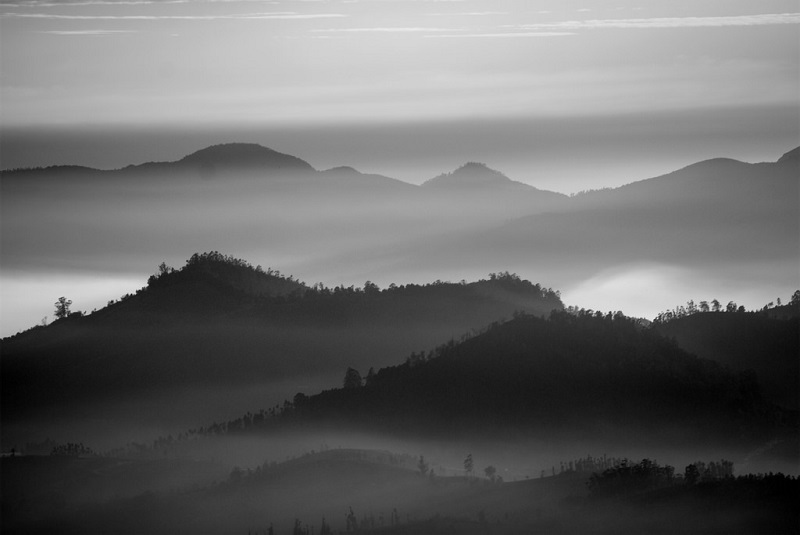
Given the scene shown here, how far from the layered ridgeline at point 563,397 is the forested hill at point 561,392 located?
0.34 ft

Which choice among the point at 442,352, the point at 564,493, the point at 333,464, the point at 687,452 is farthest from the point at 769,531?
the point at 442,352

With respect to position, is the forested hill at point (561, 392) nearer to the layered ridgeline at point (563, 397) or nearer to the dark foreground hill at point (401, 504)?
the layered ridgeline at point (563, 397)

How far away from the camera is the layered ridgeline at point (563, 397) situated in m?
169

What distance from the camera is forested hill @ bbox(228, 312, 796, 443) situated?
170 metres

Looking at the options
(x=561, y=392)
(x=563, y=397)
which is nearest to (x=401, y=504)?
(x=563, y=397)

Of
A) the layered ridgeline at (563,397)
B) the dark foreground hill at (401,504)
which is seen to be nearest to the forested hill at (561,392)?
the layered ridgeline at (563,397)

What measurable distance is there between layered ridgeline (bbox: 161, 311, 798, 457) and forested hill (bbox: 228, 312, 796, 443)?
4.0 inches

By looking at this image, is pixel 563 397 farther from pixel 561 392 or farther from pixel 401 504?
pixel 401 504

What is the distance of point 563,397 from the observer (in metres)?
173

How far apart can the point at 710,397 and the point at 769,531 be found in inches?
2254

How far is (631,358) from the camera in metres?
178

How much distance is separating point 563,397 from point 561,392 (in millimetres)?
691

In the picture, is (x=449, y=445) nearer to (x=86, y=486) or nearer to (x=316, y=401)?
(x=316, y=401)

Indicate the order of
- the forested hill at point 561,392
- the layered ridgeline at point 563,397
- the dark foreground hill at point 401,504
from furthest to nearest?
the forested hill at point 561,392 → the layered ridgeline at point 563,397 → the dark foreground hill at point 401,504
